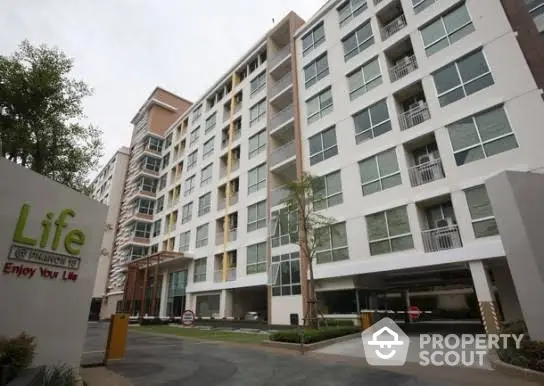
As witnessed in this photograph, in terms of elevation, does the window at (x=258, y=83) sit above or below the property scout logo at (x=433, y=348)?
above

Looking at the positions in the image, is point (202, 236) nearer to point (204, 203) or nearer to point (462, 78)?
point (204, 203)

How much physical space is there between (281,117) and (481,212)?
17367 millimetres

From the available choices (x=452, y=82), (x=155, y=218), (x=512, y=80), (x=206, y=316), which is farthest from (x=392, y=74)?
(x=155, y=218)

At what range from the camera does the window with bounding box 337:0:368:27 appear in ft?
75.4

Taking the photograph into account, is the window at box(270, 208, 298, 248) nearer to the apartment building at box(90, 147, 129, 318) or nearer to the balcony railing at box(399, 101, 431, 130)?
the balcony railing at box(399, 101, 431, 130)

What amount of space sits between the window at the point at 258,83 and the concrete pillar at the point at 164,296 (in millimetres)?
22945

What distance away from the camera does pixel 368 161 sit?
1927 cm

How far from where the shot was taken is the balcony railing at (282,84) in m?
27.5

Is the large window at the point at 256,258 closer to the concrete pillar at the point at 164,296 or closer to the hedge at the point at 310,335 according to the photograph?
the hedge at the point at 310,335

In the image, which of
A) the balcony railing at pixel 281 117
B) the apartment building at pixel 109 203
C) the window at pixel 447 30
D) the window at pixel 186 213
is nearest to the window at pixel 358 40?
the window at pixel 447 30

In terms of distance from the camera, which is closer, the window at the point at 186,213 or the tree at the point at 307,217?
the tree at the point at 307,217

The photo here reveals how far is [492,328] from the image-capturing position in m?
12.6

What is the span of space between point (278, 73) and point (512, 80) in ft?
64.8

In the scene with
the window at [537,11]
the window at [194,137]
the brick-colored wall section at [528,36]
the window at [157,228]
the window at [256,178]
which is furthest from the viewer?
the window at [157,228]
